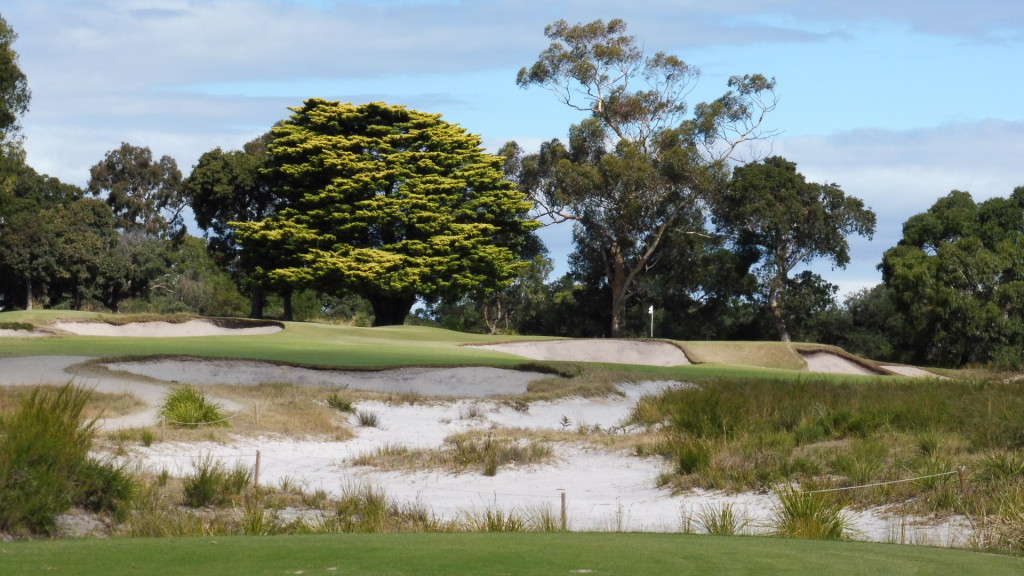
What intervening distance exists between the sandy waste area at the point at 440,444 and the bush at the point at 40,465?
2242mm

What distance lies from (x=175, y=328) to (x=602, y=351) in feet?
52.1

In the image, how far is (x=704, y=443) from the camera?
14422 millimetres

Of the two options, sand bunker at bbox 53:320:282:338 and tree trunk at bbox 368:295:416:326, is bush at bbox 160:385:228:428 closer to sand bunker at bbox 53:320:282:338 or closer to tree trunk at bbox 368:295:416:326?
sand bunker at bbox 53:320:282:338

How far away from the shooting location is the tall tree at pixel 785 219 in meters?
51.8

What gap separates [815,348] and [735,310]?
804 inches

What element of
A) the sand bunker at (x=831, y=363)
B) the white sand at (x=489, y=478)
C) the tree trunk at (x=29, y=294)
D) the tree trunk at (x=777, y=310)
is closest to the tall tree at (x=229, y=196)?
the tree trunk at (x=29, y=294)

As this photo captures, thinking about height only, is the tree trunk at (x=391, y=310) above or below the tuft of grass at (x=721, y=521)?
above

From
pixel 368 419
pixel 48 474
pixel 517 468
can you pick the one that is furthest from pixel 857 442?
pixel 48 474

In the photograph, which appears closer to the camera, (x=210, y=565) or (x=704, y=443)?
(x=210, y=565)

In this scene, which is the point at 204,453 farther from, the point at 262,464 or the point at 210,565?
the point at 210,565

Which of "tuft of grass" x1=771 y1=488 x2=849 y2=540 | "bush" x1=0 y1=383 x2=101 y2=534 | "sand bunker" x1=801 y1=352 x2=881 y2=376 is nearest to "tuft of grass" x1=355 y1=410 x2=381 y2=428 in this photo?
"bush" x1=0 y1=383 x2=101 y2=534

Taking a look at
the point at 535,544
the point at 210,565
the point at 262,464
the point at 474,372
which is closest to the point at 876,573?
the point at 535,544

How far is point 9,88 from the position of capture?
142 feet

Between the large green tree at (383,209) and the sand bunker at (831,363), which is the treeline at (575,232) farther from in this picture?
the sand bunker at (831,363)
